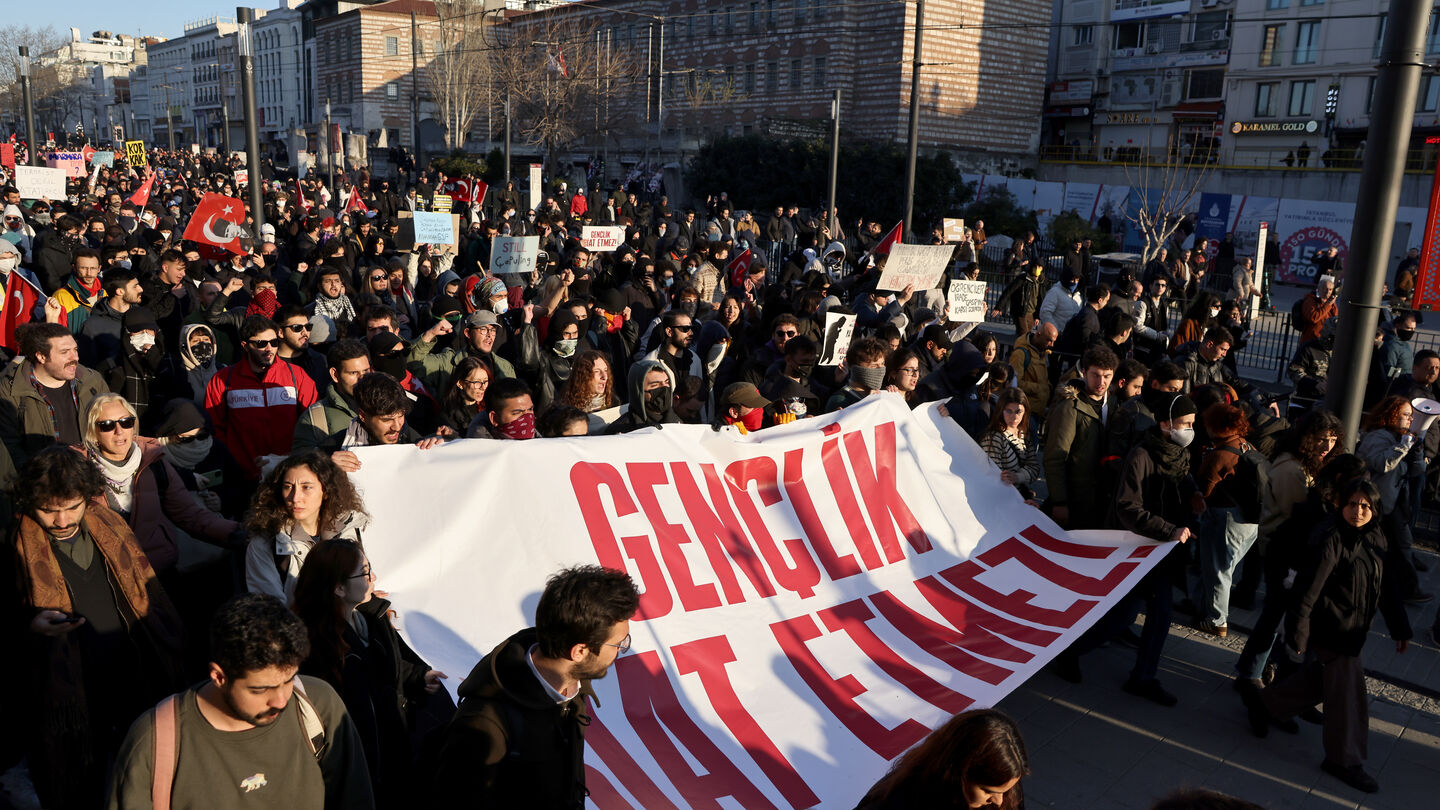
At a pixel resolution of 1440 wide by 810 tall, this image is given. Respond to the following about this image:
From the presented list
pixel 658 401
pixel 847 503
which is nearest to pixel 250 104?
pixel 658 401

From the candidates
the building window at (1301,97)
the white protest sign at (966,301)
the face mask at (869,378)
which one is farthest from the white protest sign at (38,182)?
the building window at (1301,97)

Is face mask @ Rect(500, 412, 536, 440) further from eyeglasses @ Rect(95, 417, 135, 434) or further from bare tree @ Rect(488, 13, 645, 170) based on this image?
bare tree @ Rect(488, 13, 645, 170)

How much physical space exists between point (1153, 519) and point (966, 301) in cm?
509

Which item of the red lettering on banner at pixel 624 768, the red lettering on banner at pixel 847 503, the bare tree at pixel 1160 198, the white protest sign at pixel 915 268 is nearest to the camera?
the red lettering on banner at pixel 624 768

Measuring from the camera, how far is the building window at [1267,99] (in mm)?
44156

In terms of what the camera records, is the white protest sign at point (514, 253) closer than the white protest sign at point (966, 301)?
No

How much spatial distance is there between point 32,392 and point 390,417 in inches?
78.4

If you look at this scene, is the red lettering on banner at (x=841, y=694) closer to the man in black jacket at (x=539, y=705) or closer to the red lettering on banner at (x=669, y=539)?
the red lettering on banner at (x=669, y=539)

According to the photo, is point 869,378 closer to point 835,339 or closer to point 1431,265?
point 835,339

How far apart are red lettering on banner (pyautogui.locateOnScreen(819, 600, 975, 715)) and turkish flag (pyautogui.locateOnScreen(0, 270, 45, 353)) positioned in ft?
20.7

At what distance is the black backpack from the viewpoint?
598 cm

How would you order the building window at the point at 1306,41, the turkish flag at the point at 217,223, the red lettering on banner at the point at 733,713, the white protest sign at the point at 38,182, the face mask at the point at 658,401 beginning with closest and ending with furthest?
1. the red lettering on banner at the point at 733,713
2. the face mask at the point at 658,401
3. the turkish flag at the point at 217,223
4. the white protest sign at the point at 38,182
5. the building window at the point at 1306,41

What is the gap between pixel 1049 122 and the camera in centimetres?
5612

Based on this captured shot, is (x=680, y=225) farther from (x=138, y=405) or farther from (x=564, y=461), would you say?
(x=564, y=461)
